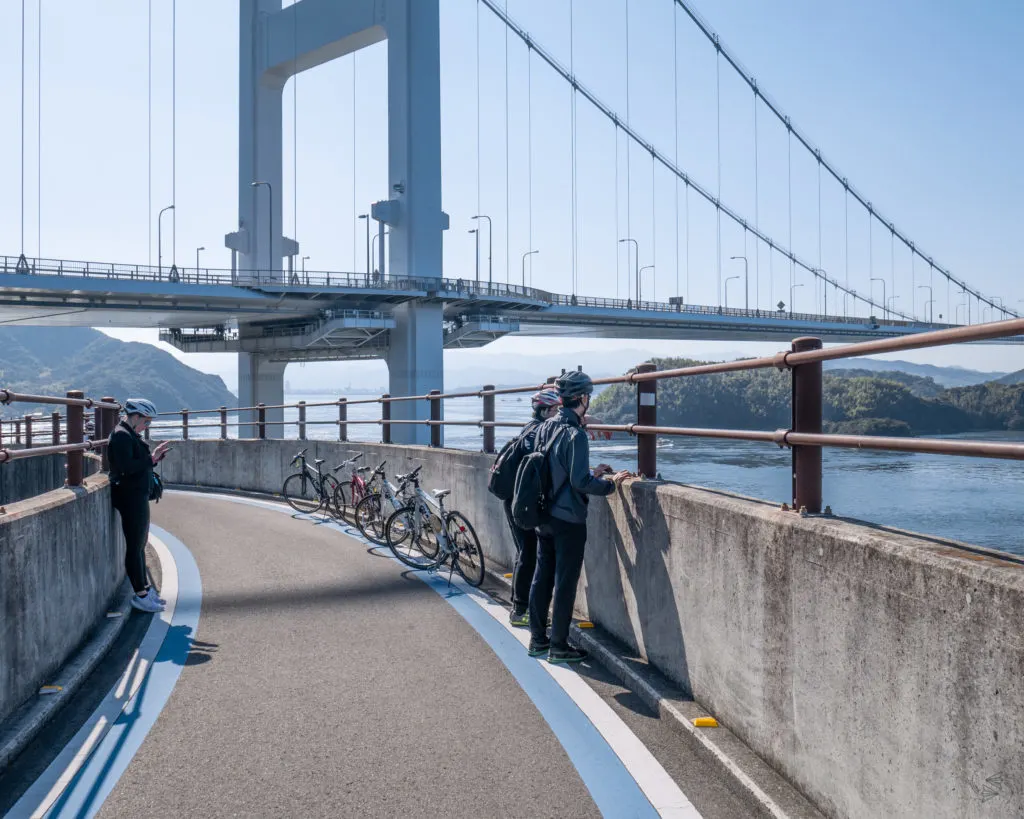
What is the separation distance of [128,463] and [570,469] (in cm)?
366

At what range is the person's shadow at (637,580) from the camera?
4.64m

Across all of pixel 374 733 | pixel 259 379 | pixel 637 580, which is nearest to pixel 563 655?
pixel 637 580

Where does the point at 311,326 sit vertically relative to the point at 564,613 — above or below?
above

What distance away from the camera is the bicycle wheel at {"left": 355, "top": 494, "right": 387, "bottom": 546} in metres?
10.2

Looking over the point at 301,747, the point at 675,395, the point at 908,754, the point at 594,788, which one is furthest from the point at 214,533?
the point at 675,395

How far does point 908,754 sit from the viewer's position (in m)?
2.69

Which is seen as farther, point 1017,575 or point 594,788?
point 594,788

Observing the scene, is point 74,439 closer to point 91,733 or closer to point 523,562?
point 91,733

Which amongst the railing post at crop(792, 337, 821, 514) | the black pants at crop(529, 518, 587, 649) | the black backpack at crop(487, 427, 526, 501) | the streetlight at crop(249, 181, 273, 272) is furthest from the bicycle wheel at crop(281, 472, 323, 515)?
the streetlight at crop(249, 181, 273, 272)

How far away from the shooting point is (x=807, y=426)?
3746mm

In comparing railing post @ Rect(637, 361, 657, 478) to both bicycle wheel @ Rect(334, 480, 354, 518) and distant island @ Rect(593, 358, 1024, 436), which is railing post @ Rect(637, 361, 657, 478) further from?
bicycle wheel @ Rect(334, 480, 354, 518)

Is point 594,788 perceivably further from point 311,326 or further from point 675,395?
point 311,326

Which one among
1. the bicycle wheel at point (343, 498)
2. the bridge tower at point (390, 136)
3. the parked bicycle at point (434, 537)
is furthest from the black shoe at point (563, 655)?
the bridge tower at point (390, 136)

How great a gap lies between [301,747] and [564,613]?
1.76 metres
